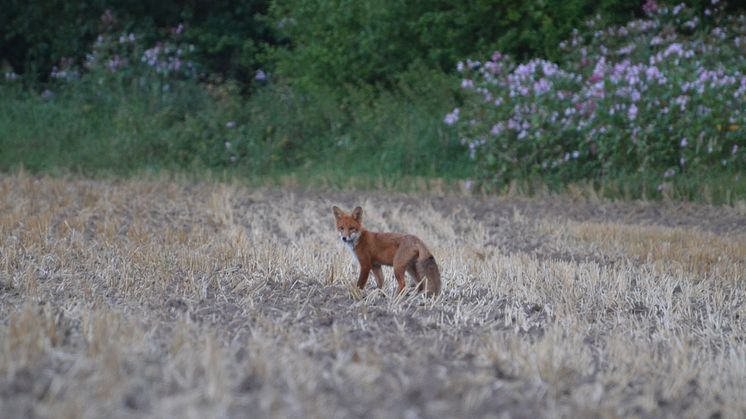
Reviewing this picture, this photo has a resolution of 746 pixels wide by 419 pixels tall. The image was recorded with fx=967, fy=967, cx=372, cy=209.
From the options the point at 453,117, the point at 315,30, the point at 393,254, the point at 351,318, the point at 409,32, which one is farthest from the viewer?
the point at 315,30

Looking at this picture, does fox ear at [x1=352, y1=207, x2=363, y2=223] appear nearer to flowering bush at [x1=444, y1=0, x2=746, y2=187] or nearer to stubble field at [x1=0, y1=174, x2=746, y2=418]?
stubble field at [x1=0, y1=174, x2=746, y2=418]

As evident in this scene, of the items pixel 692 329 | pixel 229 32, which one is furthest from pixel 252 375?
pixel 229 32

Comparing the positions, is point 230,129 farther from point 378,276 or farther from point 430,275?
point 430,275

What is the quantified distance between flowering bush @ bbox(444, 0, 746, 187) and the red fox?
9369mm

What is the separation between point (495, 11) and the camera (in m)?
21.8

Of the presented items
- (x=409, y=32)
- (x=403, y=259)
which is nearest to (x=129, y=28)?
(x=409, y=32)

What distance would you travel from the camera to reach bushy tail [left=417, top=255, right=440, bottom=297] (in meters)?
7.25

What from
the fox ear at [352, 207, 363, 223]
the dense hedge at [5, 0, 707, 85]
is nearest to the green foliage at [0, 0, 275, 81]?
the dense hedge at [5, 0, 707, 85]

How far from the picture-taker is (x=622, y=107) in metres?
16.1

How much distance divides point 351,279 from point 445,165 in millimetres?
11790

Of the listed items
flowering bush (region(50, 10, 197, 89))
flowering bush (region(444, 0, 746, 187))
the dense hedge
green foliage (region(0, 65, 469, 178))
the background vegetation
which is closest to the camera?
flowering bush (region(444, 0, 746, 187))

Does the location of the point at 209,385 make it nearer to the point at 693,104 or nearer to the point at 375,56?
the point at 693,104

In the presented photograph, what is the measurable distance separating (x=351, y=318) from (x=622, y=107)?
11.0m

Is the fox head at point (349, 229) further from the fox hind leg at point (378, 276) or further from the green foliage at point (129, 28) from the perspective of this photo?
the green foliage at point (129, 28)
